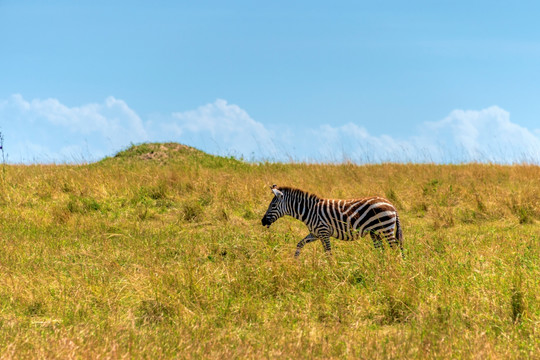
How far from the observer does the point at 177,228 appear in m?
12.6

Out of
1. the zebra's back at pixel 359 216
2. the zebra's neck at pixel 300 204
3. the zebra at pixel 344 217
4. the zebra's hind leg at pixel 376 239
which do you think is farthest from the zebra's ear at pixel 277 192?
the zebra's hind leg at pixel 376 239

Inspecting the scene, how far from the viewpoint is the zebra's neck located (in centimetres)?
936

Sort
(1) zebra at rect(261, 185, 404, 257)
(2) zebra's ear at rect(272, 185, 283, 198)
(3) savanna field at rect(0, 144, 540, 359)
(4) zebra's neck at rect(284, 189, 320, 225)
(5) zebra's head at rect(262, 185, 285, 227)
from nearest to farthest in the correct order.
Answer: (3) savanna field at rect(0, 144, 540, 359), (1) zebra at rect(261, 185, 404, 257), (4) zebra's neck at rect(284, 189, 320, 225), (2) zebra's ear at rect(272, 185, 283, 198), (5) zebra's head at rect(262, 185, 285, 227)

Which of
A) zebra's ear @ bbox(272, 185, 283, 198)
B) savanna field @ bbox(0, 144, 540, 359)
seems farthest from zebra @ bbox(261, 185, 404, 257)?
savanna field @ bbox(0, 144, 540, 359)

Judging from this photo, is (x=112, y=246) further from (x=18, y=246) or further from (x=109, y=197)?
(x=109, y=197)

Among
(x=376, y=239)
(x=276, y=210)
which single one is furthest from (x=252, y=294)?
(x=276, y=210)

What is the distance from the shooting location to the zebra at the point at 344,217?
28.2ft

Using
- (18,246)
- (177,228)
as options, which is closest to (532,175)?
(177,228)

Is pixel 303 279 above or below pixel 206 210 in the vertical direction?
below

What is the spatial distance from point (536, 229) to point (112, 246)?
A: 9.75 m

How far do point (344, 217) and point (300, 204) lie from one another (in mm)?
903

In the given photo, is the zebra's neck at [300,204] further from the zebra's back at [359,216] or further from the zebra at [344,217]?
the zebra's back at [359,216]

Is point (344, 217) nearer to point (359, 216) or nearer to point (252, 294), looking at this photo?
→ point (359, 216)

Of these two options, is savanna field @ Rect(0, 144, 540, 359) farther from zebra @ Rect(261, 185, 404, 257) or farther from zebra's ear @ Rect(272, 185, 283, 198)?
zebra's ear @ Rect(272, 185, 283, 198)
